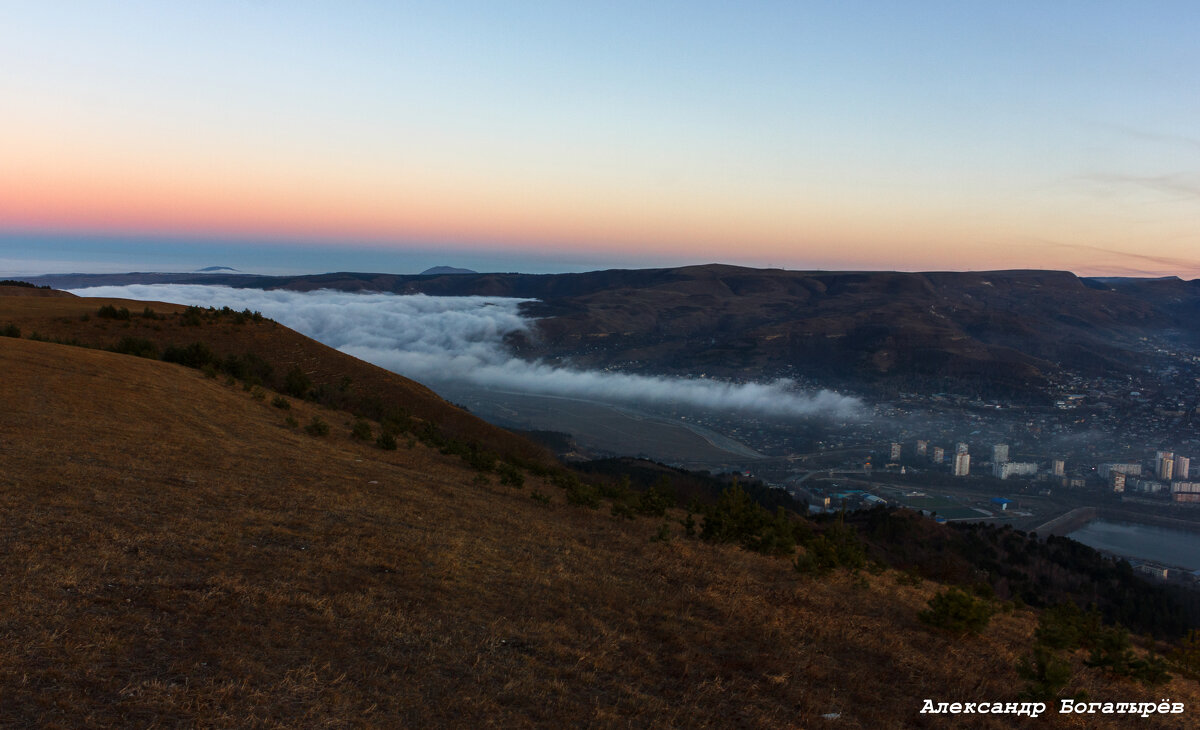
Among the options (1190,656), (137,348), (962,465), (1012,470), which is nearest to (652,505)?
(1190,656)

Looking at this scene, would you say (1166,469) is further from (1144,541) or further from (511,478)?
(511,478)

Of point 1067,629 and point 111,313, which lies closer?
point 1067,629

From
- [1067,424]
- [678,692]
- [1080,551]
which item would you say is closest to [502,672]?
[678,692]

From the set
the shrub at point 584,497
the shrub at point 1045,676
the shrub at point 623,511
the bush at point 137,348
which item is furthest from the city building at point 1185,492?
the bush at point 137,348

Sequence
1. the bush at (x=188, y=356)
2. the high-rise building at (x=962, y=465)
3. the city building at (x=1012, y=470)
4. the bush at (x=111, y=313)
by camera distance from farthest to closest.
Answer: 1. the high-rise building at (x=962, y=465)
2. the city building at (x=1012, y=470)
3. the bush at (x=111, y=313)
4. the bush at (x=188, y=356)

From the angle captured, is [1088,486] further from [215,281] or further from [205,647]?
[215,281]

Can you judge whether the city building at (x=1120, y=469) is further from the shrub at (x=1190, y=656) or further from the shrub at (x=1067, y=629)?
the shrub at (x=1067, y=629)
